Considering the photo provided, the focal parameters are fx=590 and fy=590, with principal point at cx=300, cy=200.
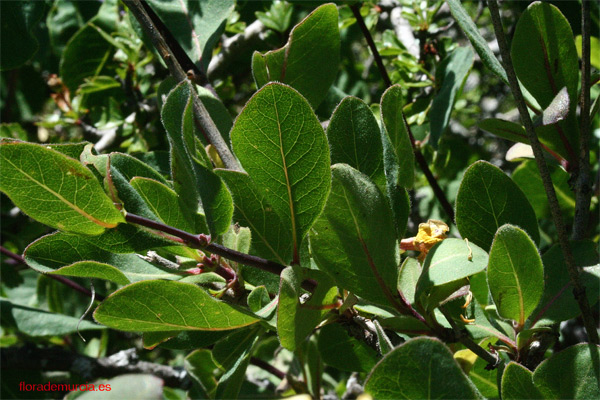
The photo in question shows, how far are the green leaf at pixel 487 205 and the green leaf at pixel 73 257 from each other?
1.31 ft

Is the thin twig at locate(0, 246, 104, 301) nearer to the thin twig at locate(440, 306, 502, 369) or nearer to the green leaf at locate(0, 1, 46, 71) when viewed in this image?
the green leaf at locate(0, 1, 46, 71)

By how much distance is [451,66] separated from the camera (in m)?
1.45

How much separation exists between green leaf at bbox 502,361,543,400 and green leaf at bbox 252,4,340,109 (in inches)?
20.3

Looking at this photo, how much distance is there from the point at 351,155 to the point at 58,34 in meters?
1.89

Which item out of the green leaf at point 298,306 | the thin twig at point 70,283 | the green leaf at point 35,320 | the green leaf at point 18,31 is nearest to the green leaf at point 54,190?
the green leaf at point 298,306

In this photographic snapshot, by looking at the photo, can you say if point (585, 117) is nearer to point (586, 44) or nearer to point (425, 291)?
point (586, 44)

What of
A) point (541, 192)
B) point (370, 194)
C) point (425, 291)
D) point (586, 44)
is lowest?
point (541, 192)

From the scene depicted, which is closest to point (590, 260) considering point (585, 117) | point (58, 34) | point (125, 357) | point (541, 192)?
point (585, 117)

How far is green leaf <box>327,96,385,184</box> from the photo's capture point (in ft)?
2.46

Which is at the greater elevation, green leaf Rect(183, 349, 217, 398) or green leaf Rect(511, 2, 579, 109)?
green leaf Rect(511, 2, 579, 109)

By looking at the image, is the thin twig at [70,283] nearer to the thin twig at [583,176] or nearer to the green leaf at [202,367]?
the green leaf at [202,367]

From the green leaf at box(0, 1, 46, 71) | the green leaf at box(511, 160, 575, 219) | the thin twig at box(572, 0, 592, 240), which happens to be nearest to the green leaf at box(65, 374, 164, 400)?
the thin twig at box(572, 0, 592, 240)

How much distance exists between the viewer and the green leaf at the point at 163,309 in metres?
0.63

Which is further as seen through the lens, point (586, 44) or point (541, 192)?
point (541, 192)
